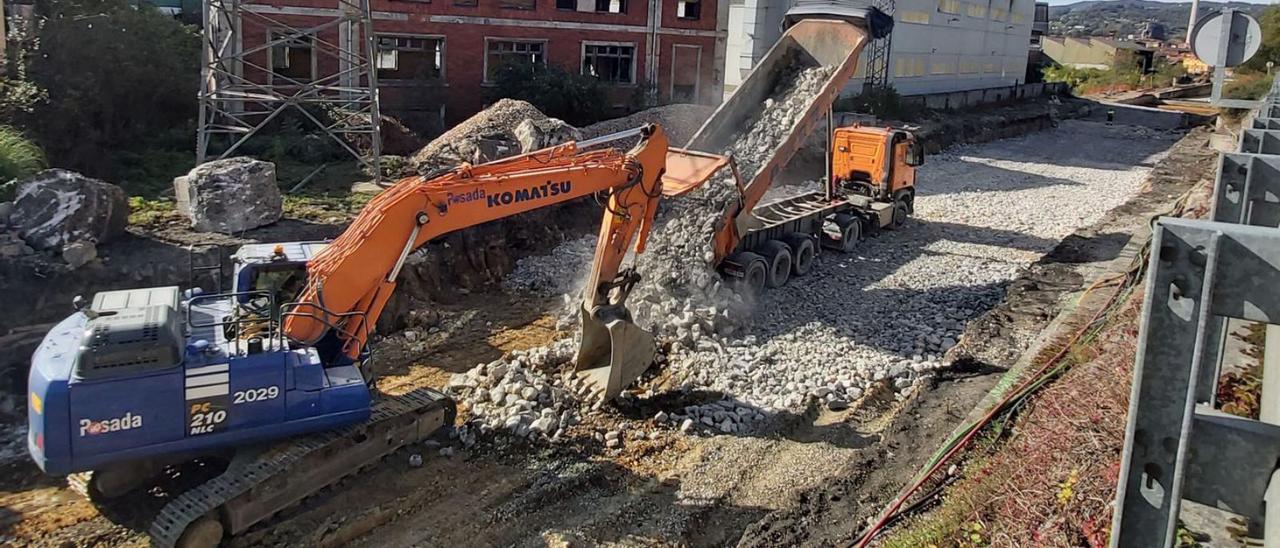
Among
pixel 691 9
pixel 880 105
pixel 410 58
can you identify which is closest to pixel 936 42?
pixel 880 105

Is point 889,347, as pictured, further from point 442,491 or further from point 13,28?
point 13,28

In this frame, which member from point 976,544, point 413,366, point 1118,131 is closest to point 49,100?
point 413,366

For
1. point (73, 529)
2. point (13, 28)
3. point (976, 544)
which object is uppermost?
point (13, 28)

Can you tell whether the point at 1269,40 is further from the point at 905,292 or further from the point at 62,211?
the point at 62,211

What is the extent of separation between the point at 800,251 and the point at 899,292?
1678mm

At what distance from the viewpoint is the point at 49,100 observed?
661 inches

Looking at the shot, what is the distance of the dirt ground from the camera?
24.1 feet

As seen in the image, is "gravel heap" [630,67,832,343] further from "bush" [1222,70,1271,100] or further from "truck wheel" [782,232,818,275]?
"bush" [1222,70,1271,100]

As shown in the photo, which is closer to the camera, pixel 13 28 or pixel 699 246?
pixel 699 246

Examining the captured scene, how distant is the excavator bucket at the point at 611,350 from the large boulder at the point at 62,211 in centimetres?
719

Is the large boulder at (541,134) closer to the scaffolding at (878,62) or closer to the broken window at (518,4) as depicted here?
the broken window at (518,4)

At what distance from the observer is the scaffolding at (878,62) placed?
33.4 m

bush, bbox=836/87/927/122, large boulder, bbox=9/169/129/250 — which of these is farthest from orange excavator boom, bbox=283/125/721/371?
bush, bbox=836/87/927/122

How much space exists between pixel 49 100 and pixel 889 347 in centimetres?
1577
